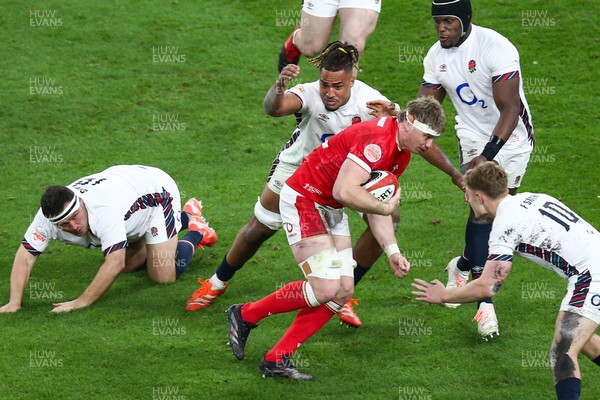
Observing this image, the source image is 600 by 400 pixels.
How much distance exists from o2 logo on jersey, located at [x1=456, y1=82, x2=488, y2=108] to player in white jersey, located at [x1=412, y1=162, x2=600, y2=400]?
2.18 metres

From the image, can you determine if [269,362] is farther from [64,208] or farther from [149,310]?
[64,208]

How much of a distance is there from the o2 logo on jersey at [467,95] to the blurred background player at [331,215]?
63.0 inches

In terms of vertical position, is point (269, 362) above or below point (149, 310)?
above

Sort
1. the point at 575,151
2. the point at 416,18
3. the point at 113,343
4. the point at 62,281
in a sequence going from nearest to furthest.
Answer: the point at 113,343, the point at 62,281, the point at 575,151, the point at 416,18

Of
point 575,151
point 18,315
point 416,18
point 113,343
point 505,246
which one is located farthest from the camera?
point 416,18

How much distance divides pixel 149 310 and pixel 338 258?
218cm

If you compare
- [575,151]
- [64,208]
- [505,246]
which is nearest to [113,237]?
[64,208]

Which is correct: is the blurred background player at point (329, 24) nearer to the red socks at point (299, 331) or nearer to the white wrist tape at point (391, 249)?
the white wrist tape at point (391, 249)

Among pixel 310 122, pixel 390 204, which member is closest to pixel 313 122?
pixel 310 122

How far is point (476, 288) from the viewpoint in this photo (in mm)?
6551

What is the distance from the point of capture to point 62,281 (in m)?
9.38

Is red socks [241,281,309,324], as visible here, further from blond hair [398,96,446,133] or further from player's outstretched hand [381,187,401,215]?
blond hair [398,96,446,133]

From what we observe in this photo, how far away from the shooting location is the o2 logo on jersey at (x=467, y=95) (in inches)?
343

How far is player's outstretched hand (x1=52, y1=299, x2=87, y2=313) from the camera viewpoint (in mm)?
8570
